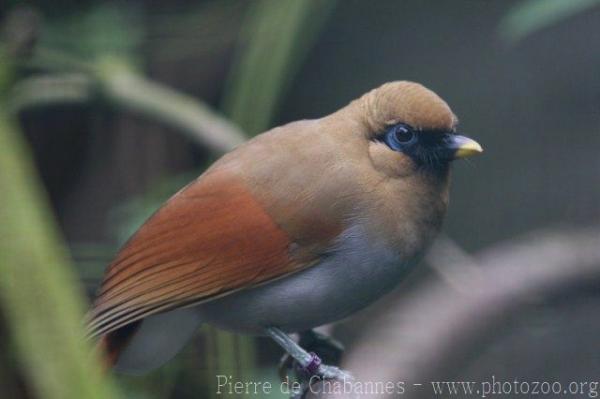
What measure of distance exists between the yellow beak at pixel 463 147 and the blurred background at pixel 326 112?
0.29 metres

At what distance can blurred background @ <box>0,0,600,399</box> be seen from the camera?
5.56ft

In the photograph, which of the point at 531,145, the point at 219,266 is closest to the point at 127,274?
the point at 219,266

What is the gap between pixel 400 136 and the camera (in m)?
1.58

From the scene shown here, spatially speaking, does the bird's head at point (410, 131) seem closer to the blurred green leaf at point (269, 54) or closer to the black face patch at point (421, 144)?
the black face patch at point (421, 144)

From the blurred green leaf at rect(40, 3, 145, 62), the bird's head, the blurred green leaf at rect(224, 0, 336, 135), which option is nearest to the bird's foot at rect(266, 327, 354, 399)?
the bird's head

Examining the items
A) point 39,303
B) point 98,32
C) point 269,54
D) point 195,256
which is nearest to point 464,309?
point 195,256

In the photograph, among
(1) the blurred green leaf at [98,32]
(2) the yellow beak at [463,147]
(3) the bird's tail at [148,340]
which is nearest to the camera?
(2) the yellow beak at [463,147]

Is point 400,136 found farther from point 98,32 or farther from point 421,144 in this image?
point 98,32

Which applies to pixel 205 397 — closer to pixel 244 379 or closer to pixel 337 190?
pixel 244 379

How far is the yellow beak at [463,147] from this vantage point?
1521mm

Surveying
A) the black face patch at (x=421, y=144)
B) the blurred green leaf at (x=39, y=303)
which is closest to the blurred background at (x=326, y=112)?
the blurred green leaf at (x=39, y=303)

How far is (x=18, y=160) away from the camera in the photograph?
1543 mm

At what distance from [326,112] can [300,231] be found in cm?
146

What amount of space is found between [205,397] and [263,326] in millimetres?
684
